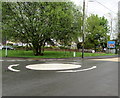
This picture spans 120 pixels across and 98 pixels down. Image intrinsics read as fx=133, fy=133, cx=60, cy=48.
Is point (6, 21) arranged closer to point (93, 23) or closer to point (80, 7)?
point (80, 7)

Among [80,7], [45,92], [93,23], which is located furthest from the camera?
[93,23]

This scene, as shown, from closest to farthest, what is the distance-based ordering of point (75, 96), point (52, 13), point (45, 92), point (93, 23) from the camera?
point (75, 96), point (45, 92), point (52, 13), point (93, 23)

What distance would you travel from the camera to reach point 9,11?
1792 cm

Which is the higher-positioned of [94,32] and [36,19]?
[94,32]

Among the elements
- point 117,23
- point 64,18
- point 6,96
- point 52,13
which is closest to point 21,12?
point 52,13

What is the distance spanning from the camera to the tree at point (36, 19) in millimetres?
17000

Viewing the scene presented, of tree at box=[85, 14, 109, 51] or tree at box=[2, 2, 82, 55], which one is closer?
tree at box=[2, 2, 82, 55]

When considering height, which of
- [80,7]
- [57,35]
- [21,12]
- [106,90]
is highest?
[80,7]

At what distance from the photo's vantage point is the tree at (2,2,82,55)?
17.0 metres

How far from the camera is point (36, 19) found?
58.0ft

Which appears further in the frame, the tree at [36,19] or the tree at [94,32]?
the tree at [94,32]

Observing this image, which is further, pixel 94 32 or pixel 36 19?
pixel 94 32

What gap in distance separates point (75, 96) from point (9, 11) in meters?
16.7

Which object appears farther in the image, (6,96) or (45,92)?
(45,92)
